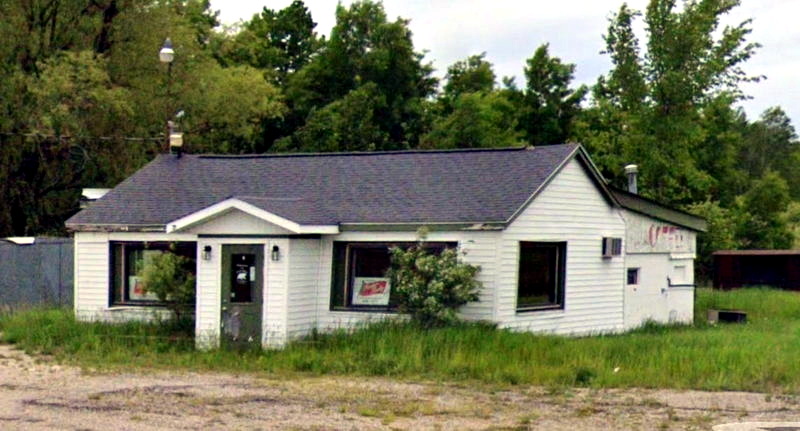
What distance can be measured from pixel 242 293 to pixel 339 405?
6.17m

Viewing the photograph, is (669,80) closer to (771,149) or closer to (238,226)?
(238,226)

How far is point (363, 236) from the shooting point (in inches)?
828

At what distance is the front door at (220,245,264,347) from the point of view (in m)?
20.0

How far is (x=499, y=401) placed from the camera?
14.9 meters

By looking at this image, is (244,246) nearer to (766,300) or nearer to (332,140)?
(766,300)

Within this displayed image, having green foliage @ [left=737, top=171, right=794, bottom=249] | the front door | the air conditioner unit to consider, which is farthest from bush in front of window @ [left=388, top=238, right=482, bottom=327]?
green foliage @ [left=737, top=171, right=794, bottom=249]

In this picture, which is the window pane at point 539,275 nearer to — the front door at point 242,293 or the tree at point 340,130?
the front door at point 242,293

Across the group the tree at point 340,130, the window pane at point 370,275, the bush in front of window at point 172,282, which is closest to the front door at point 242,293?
the bush in front of window at point 172,282

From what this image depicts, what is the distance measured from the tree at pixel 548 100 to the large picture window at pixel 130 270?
34.3 m

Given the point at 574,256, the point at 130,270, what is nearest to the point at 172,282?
the point at 130,270

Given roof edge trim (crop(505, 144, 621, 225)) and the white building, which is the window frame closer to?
the white building

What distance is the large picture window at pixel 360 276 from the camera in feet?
69.0

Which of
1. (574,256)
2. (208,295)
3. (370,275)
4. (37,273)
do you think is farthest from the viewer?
(37,273)

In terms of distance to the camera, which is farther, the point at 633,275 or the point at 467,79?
the point at 467,79
